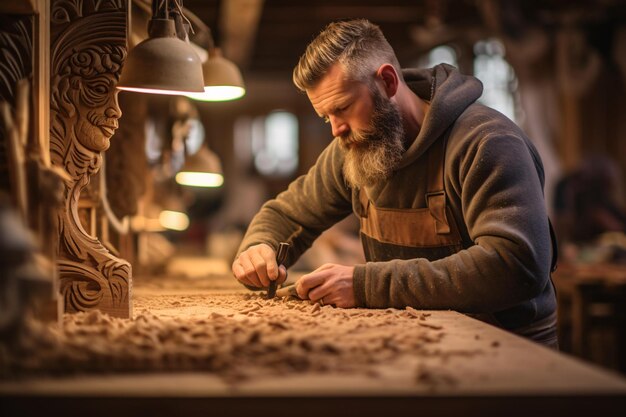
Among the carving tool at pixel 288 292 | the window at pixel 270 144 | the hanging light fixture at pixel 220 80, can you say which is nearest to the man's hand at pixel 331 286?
the carving tool at pixel 288 292

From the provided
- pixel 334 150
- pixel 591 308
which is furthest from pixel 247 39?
pixel 334 150

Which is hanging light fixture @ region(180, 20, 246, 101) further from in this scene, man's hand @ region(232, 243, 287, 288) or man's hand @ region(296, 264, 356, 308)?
man's hand @ region(296, 264, 356, 308)

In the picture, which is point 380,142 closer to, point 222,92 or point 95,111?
point 95,111

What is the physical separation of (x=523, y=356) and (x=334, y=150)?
5.16ft

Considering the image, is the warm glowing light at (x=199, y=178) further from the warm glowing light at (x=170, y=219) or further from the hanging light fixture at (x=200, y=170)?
the warm glowing light at (x=170, y=219)

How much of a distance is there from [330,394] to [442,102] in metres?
1.55

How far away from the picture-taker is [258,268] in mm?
2766

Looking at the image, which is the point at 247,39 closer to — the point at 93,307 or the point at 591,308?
the point at 591,308

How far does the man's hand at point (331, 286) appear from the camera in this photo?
2506 millimetres

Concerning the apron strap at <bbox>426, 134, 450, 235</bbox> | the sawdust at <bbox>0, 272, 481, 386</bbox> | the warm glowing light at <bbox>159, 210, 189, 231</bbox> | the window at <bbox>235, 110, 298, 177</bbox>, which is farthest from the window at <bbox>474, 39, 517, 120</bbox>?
the sawdust at <bbox>0, 272, 481, 386</bbox>

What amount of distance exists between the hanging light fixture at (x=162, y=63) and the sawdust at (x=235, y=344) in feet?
2.31

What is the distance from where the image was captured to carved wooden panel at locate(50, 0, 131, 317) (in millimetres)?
2371

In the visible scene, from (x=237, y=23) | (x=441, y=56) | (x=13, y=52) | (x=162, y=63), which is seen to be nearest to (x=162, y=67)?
(x=162, y=63)

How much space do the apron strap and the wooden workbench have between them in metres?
1.12
